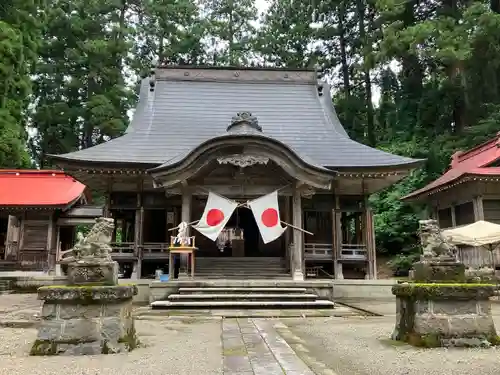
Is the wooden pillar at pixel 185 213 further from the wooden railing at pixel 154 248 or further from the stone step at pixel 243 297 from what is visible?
the stone step at pixel 243 297

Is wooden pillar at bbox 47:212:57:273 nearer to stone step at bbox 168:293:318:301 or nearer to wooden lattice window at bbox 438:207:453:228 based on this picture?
stone step at bbox 168:293:318:301

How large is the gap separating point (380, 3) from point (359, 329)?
70.0 ft

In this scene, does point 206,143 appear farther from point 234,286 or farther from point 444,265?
point 444,265

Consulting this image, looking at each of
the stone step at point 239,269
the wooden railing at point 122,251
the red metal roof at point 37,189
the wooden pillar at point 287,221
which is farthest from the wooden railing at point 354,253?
the red metal roof at point 37,189

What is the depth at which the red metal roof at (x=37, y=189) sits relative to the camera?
57.0 feet

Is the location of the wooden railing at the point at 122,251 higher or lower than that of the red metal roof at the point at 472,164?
lower

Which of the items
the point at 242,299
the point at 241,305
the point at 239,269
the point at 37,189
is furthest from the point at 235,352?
the point at 37,189

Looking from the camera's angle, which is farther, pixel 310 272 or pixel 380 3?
pixel 380 3

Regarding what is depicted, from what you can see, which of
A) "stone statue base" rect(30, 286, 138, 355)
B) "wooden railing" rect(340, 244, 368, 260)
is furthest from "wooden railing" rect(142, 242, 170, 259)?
"stone statue base" rect(30, 286, 138, 355)

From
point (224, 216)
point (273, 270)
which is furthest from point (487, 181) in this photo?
point (224, 216)

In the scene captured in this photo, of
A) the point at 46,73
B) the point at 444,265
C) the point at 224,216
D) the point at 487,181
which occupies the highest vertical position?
the point at 46,73

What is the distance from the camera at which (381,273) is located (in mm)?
20031

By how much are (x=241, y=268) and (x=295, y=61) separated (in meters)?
22.6

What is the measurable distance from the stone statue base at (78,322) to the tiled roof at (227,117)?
26.1 feet
